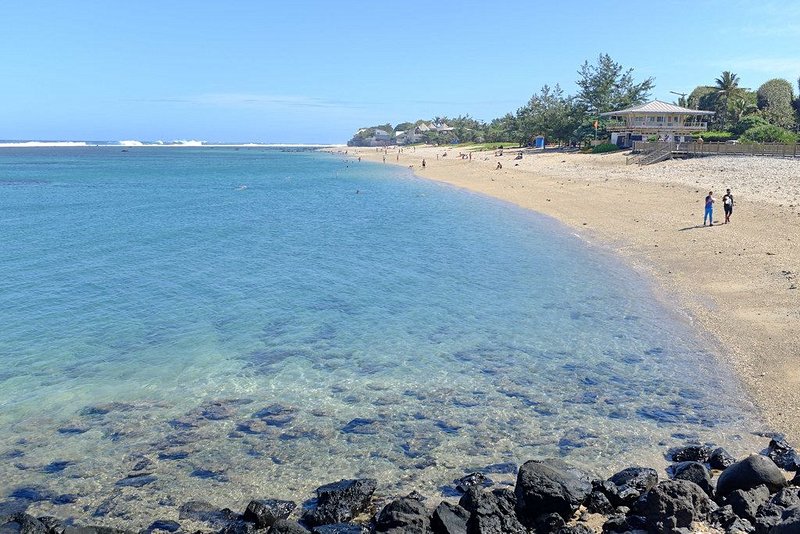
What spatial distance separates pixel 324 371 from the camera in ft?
48.1

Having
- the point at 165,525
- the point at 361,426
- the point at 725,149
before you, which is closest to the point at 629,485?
the point at 361,426

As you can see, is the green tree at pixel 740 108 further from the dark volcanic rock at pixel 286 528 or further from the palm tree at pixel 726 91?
the dark volcanic rock at pixel 286 528

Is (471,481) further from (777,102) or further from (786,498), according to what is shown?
(777,102)

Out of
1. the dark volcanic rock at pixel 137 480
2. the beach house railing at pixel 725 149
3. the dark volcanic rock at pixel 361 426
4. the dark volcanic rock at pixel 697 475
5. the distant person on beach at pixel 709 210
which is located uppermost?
the beach house railing at pixel 725 149

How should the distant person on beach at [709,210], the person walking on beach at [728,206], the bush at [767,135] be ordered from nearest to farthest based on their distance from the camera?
1. the person walking on beach at [728,206]
2. the distant person on beach at [709,210]
3. the bush at [767,135]

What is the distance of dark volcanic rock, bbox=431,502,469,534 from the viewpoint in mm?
8078

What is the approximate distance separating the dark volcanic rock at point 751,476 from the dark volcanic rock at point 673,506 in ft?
→ 2.38

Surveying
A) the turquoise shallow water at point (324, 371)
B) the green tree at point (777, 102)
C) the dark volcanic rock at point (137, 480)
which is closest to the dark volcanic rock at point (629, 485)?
the turquoise shallow water at point (324, 371)

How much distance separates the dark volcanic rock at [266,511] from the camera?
8.67 m

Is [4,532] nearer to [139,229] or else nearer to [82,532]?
[82,532]

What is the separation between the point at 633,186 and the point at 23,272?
3822 cm

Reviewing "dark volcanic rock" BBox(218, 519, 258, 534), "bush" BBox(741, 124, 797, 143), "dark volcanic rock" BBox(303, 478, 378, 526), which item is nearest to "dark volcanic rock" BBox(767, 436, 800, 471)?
"dark volcanic rock" BBox(303, 478, 378, 526)

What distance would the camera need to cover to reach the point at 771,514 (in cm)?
788

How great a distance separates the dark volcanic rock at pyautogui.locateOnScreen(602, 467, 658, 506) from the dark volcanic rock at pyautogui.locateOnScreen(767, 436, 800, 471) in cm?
203
